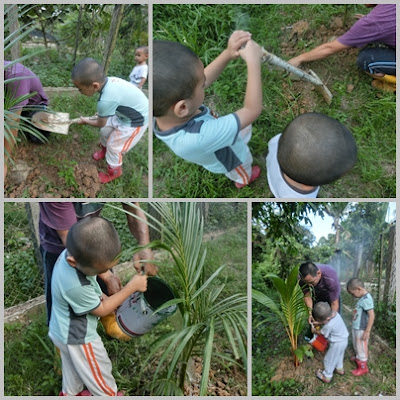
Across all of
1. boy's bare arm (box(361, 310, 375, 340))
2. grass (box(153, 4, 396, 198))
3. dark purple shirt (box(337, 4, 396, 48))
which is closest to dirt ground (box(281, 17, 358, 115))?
grass (box(153, 4, 396, 198))

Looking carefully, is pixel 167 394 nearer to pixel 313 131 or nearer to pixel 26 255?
pixel 26 255

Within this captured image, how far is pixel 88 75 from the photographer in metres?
1.98

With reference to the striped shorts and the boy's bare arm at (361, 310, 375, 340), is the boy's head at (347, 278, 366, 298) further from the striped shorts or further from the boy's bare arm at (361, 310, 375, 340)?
the striped shorts

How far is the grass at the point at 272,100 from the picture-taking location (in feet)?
6.75

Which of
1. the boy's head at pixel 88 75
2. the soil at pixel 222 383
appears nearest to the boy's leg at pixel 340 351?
the soil at pixel 222 383

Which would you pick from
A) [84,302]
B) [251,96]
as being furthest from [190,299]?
[251,96]

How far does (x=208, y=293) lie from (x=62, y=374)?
2.55ft

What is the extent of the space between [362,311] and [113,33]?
1919 mm

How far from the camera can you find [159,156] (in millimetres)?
2100

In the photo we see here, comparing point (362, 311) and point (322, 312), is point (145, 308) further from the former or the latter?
point (362, 311)

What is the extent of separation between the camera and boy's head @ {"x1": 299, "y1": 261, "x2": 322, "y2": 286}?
1.94 m

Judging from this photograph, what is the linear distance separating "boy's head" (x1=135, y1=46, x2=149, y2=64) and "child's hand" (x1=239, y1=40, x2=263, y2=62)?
631 millimetres

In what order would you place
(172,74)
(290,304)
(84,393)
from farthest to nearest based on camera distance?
(290,304), (84,393), (172,74)

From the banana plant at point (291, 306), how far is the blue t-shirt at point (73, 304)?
74cm
